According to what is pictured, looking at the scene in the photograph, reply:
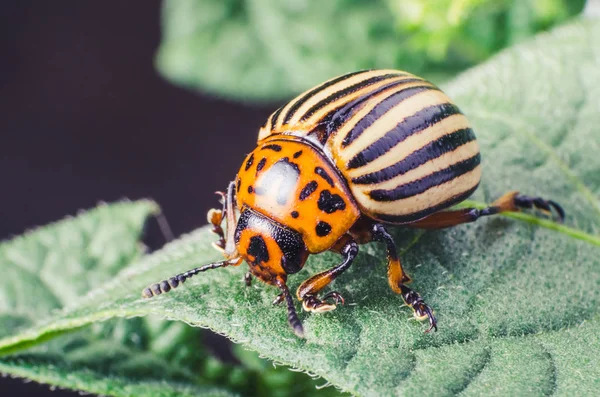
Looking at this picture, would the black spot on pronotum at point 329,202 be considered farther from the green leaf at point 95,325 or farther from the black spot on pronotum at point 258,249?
the green leaf at point 95,325

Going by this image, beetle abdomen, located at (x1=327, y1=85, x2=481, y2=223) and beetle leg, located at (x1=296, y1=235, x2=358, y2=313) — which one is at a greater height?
beetle abdomen, located at (x1=327, y1=85, x2=481, y2=223)

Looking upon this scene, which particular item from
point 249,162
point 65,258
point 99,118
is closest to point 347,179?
point 249,162

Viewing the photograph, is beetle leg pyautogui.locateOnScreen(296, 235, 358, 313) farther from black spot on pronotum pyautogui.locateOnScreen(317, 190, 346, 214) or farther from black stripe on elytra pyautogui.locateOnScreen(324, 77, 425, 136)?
black stripe on elytra pyautogui.locateOnScreen(324, 77, 425, 136)

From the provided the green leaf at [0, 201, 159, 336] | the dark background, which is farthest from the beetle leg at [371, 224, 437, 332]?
the dark background

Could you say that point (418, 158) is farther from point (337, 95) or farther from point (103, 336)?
point (103, 336)

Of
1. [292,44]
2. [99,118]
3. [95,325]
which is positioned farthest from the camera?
[99,118]

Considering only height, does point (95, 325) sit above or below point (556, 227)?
above
